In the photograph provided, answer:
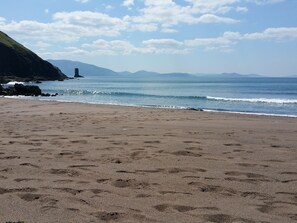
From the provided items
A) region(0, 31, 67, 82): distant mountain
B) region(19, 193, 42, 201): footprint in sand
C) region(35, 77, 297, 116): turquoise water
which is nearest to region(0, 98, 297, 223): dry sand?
region(19, 193, 42, 201): footprint in sand

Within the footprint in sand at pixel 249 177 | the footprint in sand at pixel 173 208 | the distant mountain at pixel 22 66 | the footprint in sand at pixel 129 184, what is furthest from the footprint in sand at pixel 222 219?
the distant mountain at pixel 22 66

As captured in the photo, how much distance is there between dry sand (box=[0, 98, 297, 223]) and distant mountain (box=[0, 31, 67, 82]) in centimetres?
12785

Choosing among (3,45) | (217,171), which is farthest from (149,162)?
(3,45)

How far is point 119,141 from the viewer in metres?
9.27

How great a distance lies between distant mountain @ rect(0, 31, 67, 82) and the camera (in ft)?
447

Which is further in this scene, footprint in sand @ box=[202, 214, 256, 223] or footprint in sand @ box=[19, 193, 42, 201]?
footprint in sand @ box=[19, 193, 42, 201]

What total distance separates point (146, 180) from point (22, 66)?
14771 centimetres

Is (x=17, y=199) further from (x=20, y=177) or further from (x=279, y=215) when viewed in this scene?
(x=279, y=215)

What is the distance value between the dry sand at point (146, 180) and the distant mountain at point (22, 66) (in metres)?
128

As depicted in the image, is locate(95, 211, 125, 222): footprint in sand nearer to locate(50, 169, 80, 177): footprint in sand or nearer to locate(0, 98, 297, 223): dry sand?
locate(0, 98, 297, 223): dry sand

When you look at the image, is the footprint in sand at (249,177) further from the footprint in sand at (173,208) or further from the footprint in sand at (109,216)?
the footprint in sand at (109,216)

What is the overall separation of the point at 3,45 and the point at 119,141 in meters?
149

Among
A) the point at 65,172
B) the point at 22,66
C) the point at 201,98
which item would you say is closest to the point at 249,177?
the point at 65,172

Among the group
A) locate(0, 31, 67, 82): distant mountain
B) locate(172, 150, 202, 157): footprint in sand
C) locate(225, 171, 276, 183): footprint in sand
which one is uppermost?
locate(0, 31, 67, 82): distant mountain
